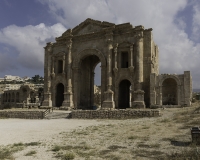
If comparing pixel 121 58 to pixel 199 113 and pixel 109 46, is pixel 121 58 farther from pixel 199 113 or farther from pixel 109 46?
pixel 199 113

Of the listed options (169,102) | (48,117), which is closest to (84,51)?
(48,117)

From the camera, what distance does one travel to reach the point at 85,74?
1196 inches

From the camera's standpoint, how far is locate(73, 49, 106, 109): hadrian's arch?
27.2 meters

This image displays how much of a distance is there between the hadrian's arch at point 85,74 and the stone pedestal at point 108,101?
1574 mm

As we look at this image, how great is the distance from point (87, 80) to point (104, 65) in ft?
18.9

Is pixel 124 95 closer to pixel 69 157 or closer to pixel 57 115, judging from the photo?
pixel 57 115

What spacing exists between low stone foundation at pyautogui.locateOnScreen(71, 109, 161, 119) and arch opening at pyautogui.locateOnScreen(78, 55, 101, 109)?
9.05m

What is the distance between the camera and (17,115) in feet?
73.1

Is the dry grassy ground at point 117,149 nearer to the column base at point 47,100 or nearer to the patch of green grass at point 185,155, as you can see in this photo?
the patch of green grass at point 185,155

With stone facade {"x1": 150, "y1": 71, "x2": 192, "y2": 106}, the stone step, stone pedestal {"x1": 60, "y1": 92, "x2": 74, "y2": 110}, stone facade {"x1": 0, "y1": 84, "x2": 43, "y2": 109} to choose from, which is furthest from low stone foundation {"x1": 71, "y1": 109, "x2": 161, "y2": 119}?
stone facade {"x1": 0, "y1": 84, "x2": 43, "y2": 109}

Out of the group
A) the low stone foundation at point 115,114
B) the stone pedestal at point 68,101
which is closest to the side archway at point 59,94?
the stone pedestal at point 68,101

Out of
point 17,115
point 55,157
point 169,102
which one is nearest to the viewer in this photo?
point 55,157

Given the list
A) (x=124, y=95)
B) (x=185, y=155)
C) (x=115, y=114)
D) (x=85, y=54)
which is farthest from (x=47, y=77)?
(x=185, y=155)

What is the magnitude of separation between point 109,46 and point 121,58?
2116 millimetres
